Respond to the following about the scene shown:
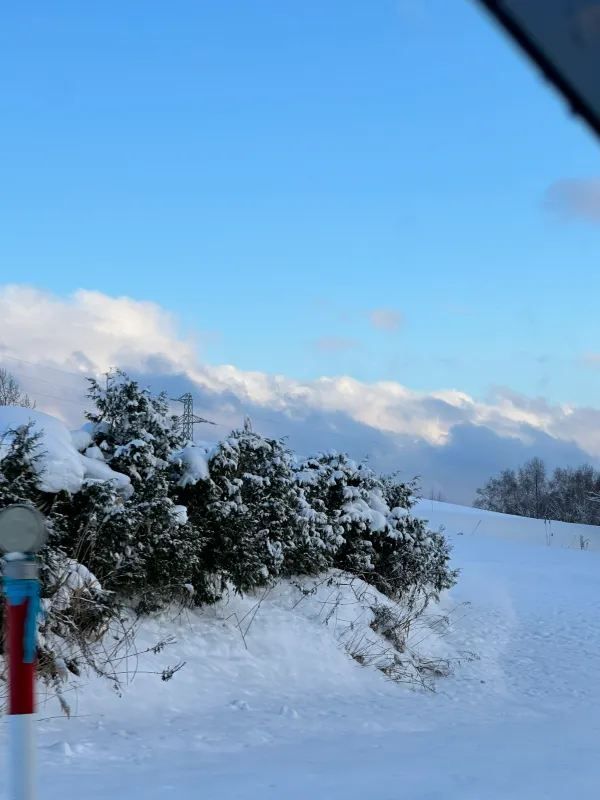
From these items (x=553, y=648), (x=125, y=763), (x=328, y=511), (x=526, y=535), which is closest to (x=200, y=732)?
(x=125, y=763)

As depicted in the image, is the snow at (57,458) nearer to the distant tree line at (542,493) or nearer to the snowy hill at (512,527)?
the snowy hill at (512,527)

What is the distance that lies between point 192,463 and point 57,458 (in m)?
1.85

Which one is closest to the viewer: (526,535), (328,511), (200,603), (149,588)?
(149,588)

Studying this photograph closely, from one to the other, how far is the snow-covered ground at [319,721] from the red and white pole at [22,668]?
6.41 ft

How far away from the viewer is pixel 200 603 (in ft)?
31.8

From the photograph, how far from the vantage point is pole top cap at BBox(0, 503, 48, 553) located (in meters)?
2.84

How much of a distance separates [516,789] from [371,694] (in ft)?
13.2

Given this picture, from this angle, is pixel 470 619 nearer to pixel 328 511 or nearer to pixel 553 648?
pixel 553 648

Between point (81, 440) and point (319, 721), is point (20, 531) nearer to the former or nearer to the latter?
point (319, 721)

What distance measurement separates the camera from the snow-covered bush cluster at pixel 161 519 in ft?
25.5

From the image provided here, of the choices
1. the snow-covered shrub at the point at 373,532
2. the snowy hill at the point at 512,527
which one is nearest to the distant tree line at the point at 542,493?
the snowy hill at the point at 512,527

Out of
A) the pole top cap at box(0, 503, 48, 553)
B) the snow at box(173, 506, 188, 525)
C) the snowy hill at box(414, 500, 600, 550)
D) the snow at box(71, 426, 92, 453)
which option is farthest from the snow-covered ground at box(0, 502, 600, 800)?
the snowy hill at box(414, 500, 600, 550)

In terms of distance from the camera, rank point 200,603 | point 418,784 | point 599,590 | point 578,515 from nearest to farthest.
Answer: point 418,784
point 200,603
point 599,590
point 578,515

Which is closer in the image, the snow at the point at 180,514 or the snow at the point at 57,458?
the snow at the point at 57,458
